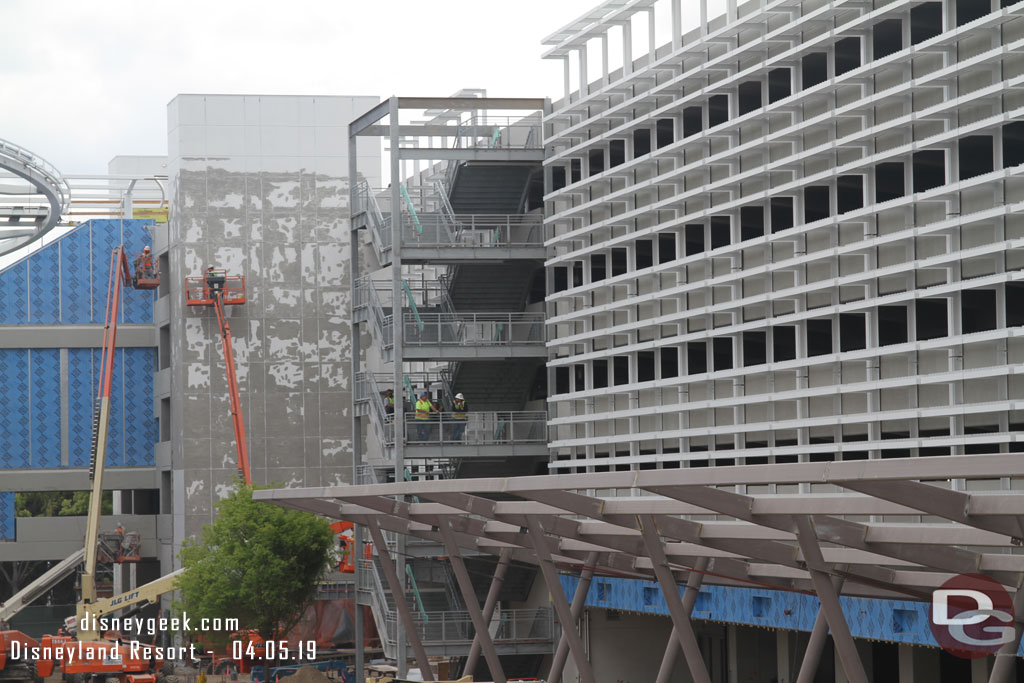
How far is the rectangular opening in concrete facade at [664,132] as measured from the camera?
41.3 m

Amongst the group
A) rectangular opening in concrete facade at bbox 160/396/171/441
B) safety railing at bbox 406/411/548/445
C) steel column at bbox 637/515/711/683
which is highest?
rectangular opening in concrete facade at bbox 160/396/171/441

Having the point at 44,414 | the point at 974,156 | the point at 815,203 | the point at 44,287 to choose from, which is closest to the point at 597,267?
the point at 815,203

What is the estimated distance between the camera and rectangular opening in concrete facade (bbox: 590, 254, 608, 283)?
45156 millimetres

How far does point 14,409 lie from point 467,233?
1200 inches

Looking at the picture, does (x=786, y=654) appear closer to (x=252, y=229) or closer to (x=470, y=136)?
(x=470, y=136)

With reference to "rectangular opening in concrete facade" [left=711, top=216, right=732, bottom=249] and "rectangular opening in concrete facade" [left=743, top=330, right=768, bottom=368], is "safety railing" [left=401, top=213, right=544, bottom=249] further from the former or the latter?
"rectangular opening in concrete facade" [left=743, top=330, right=768, bottom=368]

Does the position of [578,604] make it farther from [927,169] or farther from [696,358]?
[696,358]

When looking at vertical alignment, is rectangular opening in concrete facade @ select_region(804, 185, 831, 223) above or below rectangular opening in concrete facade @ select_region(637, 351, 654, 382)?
above

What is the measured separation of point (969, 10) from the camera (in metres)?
29.4

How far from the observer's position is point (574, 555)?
96.5 feet

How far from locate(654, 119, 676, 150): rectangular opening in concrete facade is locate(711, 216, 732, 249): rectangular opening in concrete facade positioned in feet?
12.6

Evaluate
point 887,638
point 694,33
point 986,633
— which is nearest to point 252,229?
point 694,33

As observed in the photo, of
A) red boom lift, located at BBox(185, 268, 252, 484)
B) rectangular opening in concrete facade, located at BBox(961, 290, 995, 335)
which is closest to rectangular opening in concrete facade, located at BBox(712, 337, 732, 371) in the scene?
rectangular opening in concrete facade, located at BBox(961, 290, 995, 335)

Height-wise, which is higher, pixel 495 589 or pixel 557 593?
pixel 557 593
